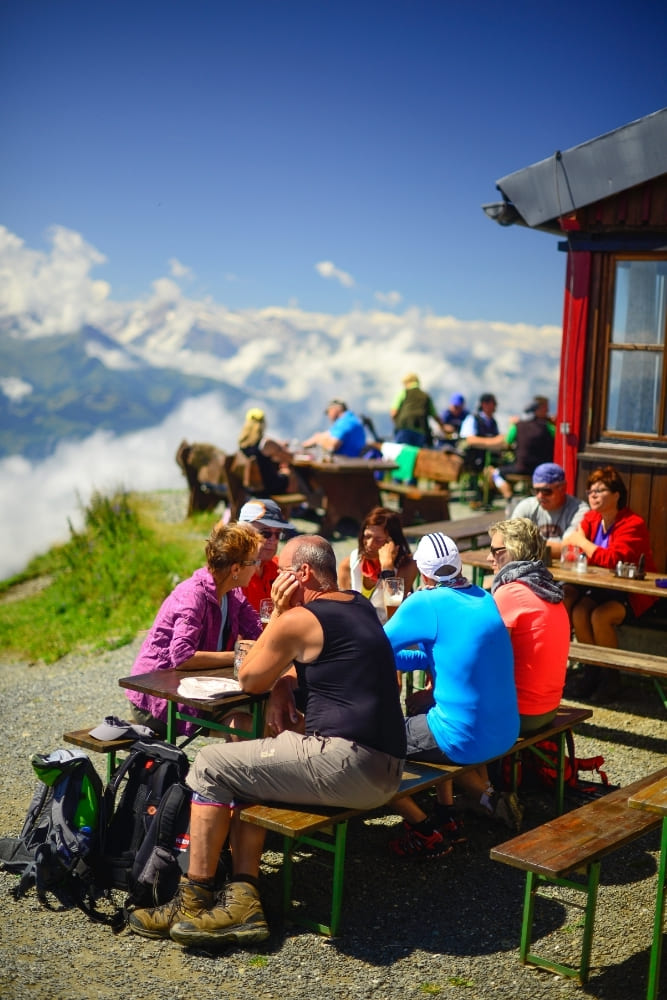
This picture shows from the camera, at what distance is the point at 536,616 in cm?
450

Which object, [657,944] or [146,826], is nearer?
[657,944]

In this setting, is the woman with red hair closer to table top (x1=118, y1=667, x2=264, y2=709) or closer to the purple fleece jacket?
the purple fleece jacket

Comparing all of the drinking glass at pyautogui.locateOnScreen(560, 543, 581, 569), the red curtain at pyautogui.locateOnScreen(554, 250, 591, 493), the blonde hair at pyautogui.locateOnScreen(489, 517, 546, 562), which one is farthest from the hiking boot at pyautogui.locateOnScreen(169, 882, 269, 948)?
the red curtain at pyautogui.locateOnScreen(554, 250, 591, 493)

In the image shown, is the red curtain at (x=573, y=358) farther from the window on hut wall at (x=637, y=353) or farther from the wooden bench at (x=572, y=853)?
the wooden bench at (x=572, y=853)

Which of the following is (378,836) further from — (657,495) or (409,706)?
(657,495)

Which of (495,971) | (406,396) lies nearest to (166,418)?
(406,396)

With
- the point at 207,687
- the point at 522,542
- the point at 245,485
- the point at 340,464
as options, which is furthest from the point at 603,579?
the point at 245,485

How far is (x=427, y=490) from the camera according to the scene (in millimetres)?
12586

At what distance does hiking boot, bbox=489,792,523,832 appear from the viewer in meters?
4.65

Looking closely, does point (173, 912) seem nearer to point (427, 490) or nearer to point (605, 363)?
point (605, 363)

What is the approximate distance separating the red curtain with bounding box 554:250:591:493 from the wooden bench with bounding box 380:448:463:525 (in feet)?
15.8

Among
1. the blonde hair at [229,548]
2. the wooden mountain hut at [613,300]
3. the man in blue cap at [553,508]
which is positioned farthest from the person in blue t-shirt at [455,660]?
the wooden mountain hut at [613,300]

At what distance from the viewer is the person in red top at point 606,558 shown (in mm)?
6523

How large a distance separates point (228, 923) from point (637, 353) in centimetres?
495
